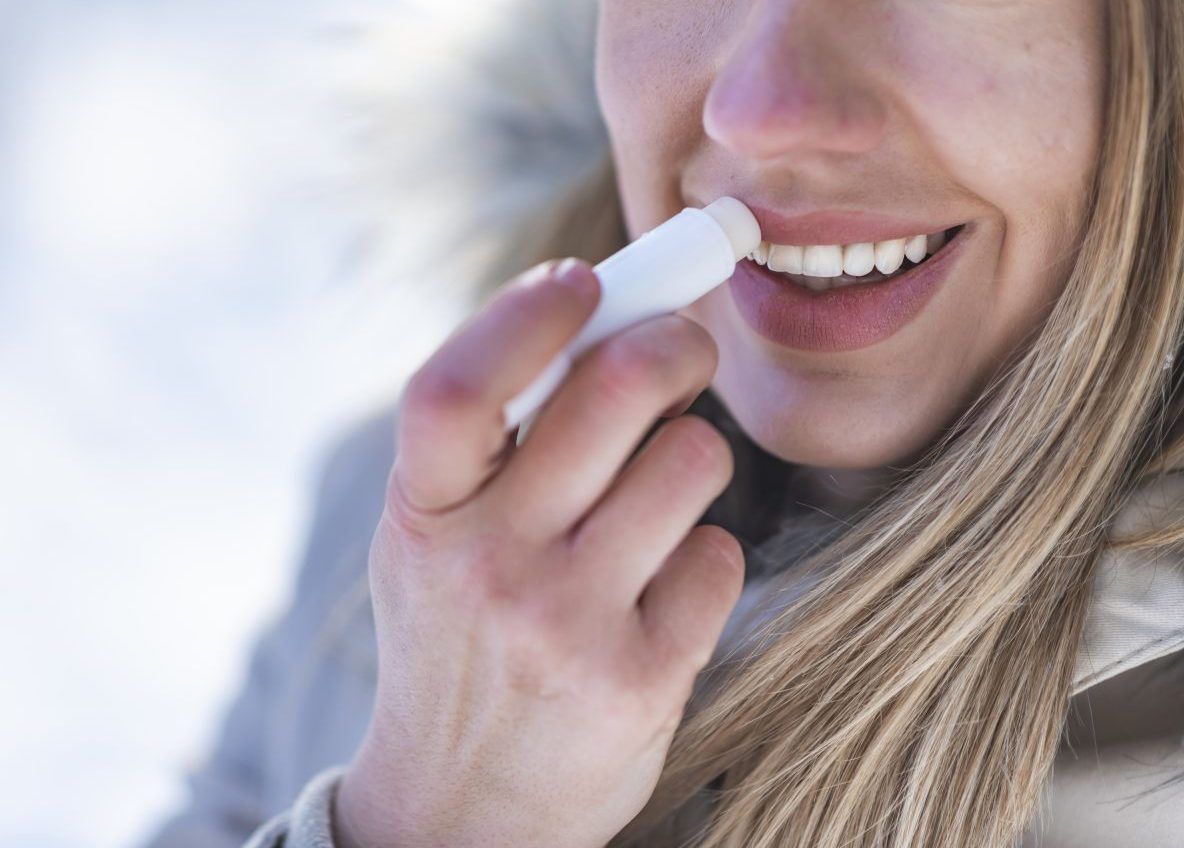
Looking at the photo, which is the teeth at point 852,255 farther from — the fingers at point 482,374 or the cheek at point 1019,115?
the fingers at point 482,374

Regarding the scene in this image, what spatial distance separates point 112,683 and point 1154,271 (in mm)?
1763

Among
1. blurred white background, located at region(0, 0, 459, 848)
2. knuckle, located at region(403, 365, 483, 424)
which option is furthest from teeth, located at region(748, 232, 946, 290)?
blurred white background, located at region(0, 0, 459, 848)

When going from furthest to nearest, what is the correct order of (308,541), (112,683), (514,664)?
(112,683), (308,541), (514,664)

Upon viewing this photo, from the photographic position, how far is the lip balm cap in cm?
70

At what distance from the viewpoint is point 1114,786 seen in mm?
763

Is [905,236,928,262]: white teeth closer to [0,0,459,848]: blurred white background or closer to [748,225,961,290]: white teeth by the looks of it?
[748,225,961,290]: white teeth

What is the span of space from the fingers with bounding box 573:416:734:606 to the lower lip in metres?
0.24

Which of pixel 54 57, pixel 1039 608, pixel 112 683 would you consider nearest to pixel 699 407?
pixel 1039 608

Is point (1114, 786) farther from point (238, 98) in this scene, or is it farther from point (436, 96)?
point (238, 98)

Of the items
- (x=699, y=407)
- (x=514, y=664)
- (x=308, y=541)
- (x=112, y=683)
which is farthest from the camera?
(x=112, y=683)

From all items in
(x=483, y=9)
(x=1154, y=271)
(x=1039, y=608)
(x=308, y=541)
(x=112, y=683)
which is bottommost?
(x=112, y=683)

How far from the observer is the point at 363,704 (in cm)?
119

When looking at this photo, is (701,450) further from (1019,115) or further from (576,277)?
(1019,115)

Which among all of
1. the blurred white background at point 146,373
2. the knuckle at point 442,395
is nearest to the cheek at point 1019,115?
Answer: the knuckle at point 442,395
